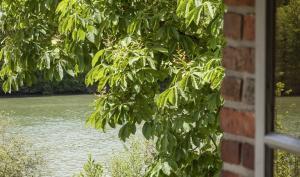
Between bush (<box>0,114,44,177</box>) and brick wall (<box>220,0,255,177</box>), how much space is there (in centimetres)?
802

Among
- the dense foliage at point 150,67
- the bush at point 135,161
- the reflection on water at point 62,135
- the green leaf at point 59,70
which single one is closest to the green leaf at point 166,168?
the dense foliage at point 150,67

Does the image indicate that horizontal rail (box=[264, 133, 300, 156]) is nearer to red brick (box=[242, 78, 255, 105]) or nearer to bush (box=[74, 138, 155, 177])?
red brick (box=[242, 78, 255, 105])

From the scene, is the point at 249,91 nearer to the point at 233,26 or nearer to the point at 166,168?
the point at 233,26

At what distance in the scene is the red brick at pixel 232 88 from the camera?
127 centimetres

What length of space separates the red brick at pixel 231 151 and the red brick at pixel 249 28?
0.20 metres

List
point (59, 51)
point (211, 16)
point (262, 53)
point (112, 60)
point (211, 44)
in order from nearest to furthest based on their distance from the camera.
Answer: point (262, 53)
point (211, 16)
point (211, 44)
point (112, 60)
point (59, 51)

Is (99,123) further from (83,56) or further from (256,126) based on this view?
(256,126)

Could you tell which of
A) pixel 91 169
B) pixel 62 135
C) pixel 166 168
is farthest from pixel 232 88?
pixel 62 135

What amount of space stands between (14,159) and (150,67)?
596cm

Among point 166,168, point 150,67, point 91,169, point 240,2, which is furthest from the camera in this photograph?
point 91,169

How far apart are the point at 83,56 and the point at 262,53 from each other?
3.24 metres

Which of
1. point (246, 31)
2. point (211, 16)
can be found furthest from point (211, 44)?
point (246, 31)

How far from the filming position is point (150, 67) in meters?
3.87

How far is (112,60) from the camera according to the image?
13.0 ft
